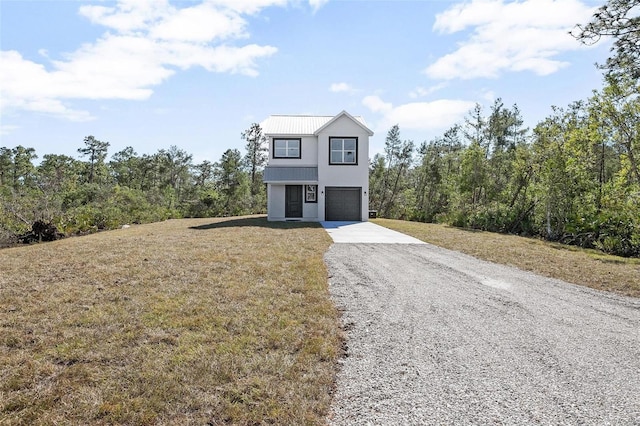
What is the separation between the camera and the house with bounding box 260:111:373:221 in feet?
67.6

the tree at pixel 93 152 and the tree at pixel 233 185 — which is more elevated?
the tree at pixel 93 152

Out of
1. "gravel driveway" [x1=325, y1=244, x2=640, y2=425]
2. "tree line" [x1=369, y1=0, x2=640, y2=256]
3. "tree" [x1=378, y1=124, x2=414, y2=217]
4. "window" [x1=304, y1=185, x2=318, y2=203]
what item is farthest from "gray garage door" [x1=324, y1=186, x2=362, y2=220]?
"gravel driveway" [x1=325, y1=244, x2=640, y2=425]

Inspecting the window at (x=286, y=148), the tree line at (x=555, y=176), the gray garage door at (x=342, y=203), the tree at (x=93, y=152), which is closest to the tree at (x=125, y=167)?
the tree at (x=93, y=152)

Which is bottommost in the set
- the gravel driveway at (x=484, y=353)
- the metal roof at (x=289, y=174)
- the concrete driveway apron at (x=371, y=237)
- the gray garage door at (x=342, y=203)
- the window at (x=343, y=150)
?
the gravel driveway at (x=484, y=353)

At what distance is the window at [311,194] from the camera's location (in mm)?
21125

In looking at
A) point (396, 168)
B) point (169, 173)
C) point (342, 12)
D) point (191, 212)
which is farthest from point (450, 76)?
point (169, 173)

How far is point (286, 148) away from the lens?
21234 millimetres

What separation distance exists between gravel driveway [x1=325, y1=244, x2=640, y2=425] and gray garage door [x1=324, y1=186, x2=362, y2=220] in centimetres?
1352

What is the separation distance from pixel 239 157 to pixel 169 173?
413 inches

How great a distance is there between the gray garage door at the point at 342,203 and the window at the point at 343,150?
152 centimetres

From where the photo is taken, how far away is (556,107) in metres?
17.4

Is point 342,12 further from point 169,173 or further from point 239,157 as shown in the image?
point 169,173

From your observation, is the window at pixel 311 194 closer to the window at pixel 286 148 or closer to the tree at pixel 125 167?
the window at pixel 286 148

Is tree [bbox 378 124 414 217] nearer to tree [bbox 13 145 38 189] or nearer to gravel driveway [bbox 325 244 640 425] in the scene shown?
gravel driveway [bbox 325 244 640 425]
